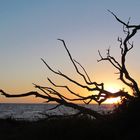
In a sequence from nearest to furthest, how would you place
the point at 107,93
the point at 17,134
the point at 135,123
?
the point at 135,123, the point at 107,93, the point at 17,134

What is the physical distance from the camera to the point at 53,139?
14.4 meters

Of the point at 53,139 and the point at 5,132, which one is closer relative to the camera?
the point at 53,139

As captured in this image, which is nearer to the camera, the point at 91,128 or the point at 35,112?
the point at 91,128

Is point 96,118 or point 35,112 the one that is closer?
point 96,118

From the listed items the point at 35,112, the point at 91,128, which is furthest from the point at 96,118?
the point at 35,112

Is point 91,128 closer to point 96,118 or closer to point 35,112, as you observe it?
point 96,118

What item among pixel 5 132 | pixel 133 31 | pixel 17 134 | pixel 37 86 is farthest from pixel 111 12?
pixel 5 132

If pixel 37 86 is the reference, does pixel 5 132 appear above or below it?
below

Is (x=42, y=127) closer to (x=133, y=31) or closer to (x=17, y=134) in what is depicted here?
(x=17, y=134)

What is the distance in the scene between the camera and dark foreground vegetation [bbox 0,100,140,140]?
536 inches

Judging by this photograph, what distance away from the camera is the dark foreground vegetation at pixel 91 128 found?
13.6 metres

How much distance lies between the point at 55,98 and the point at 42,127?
3.68 ft

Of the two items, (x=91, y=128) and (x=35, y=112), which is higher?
(x=35, y=112)

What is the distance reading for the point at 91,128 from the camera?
14.3 metres
